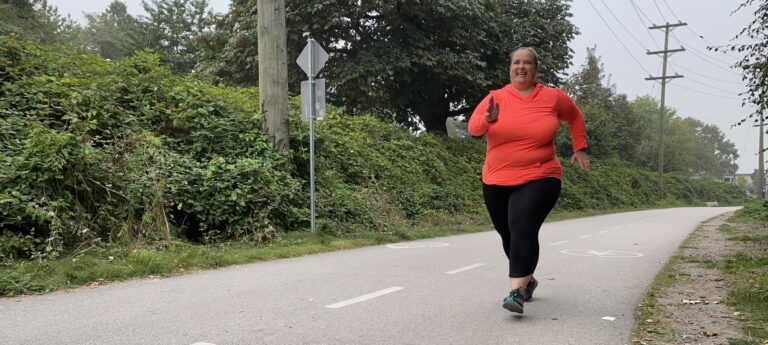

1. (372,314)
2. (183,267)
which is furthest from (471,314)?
(183,267)

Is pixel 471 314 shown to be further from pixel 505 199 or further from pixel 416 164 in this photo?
pixel 416 164

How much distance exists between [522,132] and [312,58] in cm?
636

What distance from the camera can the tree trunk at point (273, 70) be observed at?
1027cm

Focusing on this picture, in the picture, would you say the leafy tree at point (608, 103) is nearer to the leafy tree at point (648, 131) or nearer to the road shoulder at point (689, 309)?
the leafy tree at point (648, 131)

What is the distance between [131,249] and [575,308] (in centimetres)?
512

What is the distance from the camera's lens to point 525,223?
4363mm

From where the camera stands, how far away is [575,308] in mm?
5016

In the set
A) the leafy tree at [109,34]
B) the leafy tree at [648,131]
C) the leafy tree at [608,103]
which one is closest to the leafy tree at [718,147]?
the leafy tree at [648,131]

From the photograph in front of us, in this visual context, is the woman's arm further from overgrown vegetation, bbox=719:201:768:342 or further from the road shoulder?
overgrown vegetation, bbox=719:201:768:342

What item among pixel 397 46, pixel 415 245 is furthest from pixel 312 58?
pixel 397 46

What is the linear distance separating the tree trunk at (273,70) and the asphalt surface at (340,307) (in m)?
3.56

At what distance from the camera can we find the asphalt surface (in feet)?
13.0

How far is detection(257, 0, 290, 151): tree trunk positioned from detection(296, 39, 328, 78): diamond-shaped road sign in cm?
53

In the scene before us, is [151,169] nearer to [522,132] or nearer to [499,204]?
[499,204]
